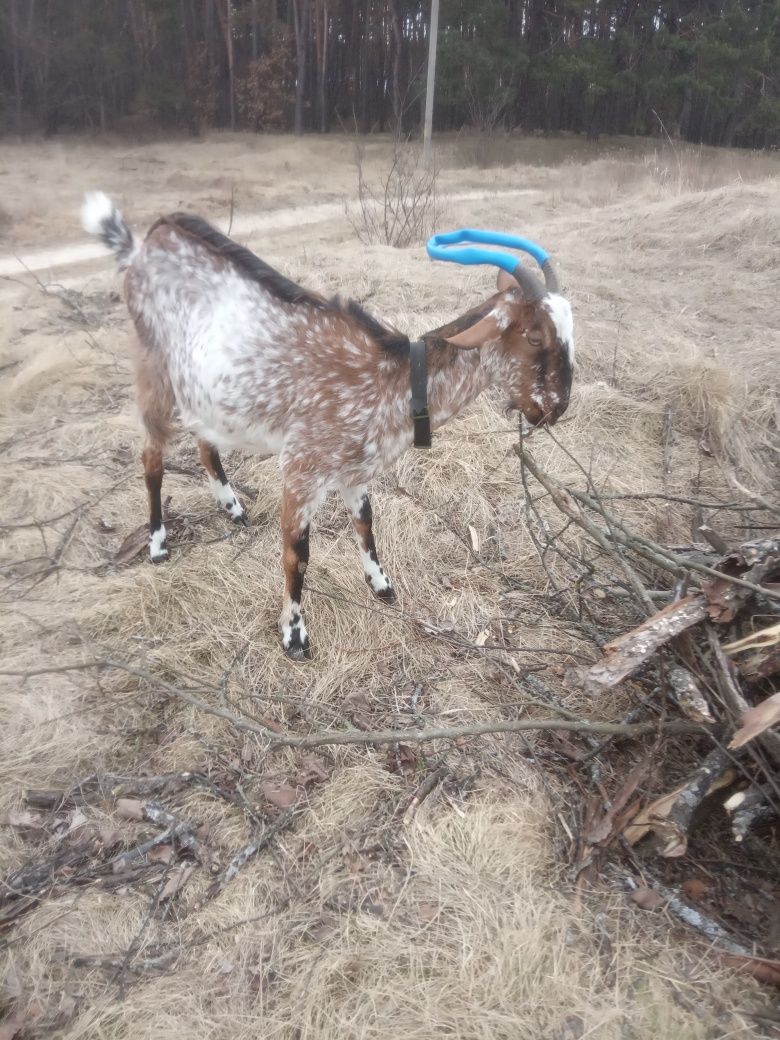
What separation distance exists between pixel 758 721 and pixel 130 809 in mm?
2067

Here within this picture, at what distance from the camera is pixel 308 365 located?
3.00 meters

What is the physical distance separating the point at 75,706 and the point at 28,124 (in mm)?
20034

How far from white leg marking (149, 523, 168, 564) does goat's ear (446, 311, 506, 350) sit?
1.94 meters

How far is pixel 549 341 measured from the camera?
114 inches

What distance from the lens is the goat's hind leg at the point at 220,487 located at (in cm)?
392

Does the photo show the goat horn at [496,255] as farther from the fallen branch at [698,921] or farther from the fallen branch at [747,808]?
the fallen branch at [698,921]

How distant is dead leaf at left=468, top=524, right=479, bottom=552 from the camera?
3820mm

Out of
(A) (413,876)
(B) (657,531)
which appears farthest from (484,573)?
(A) (413,876)

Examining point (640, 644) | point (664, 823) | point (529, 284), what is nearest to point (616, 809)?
point (664, 823)

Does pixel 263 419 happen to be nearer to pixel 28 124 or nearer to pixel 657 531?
pixel 657 531

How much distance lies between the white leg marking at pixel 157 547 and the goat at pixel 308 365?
0.73 m

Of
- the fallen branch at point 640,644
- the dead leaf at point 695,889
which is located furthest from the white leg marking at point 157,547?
the dead leaf at point 695,889

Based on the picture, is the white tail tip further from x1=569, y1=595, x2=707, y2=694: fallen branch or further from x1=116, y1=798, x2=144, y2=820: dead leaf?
x1=569, y1=595, x2=707, y2=694: fallen branch

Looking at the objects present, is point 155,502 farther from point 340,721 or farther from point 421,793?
point 421,793
